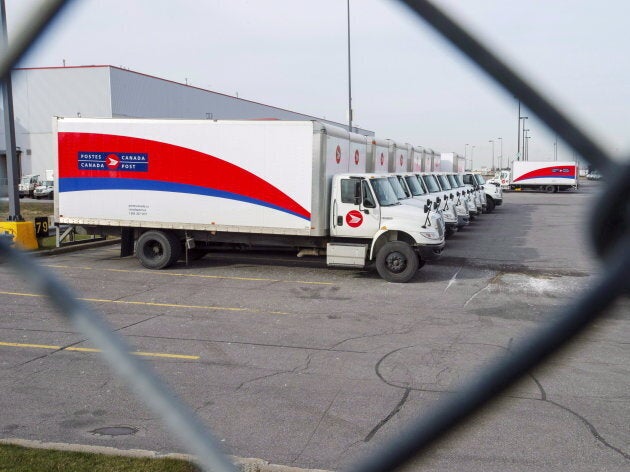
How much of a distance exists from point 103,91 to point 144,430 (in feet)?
108

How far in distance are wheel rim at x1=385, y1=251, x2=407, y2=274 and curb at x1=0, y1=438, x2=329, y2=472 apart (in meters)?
8.62

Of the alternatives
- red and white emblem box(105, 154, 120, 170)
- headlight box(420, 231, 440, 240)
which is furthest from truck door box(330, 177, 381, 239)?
red and white emblem box(105, 154, 120, 170)

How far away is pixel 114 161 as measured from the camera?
14344 millimetres

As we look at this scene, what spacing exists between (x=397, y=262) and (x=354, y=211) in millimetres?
1449

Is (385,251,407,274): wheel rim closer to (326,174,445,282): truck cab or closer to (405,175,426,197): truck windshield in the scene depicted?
(326,174,445,282): truck cab

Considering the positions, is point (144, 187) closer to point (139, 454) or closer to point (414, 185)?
point (414, 185)

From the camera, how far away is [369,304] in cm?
1068

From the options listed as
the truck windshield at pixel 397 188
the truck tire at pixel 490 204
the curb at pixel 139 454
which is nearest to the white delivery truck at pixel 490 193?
the truck tire at pixel 490 204

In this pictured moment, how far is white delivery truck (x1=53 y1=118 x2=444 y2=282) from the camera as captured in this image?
1334cm

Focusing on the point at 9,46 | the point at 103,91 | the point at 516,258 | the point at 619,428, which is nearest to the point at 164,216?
the point at 516,258

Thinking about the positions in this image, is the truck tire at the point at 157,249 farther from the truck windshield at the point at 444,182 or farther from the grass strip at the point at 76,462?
the truck windshield at the point at 444,182

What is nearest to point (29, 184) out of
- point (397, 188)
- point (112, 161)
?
point (112, 161)

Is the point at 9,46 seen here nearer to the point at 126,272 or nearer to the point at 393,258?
the point at 393,258

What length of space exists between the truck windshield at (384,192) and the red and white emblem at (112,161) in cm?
580
